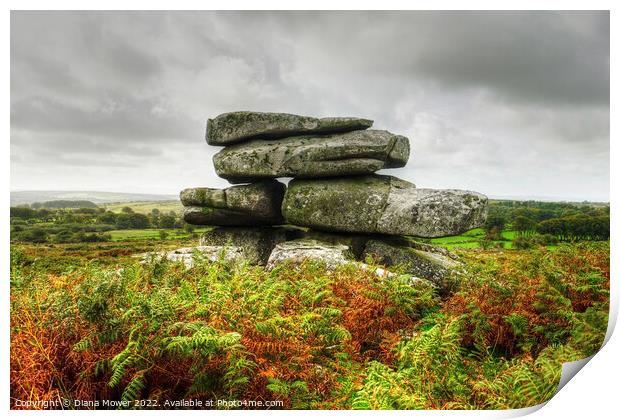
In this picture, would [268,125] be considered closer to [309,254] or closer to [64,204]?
[309,254]

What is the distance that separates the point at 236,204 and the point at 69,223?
5.01 m

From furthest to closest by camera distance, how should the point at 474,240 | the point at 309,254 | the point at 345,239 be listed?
the point at 474,240, the point at 345,239, the point at 309,254

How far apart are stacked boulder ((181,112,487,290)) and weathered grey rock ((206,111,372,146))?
1.2 inches

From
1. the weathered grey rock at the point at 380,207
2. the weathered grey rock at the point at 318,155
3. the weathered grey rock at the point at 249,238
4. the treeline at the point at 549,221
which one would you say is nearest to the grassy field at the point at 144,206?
the weathered grey rock at the point at 249,238

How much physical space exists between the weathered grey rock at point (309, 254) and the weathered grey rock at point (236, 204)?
80.3 inches

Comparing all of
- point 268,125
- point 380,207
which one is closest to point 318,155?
point 268,125

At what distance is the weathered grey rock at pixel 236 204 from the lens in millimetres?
12484

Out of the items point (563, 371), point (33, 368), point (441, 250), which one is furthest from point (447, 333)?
point (441, 250)

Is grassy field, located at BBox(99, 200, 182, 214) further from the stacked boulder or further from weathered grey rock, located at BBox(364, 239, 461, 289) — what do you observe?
weathered grey rock, located at BBox(364, 239, 461, 289)

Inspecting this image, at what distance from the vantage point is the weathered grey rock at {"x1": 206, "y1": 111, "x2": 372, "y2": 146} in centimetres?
1164

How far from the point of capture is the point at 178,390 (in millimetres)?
4539

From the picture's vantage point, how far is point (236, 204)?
12508 mm

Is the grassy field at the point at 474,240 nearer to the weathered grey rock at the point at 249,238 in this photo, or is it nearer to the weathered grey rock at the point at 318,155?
the weathered grey rock at the point at 318,155

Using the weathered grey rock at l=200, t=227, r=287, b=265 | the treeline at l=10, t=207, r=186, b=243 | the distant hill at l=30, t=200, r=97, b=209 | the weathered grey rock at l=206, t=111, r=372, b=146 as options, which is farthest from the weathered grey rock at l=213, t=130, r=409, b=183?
the distant hill at l=30, t=200, r=97, b=209
